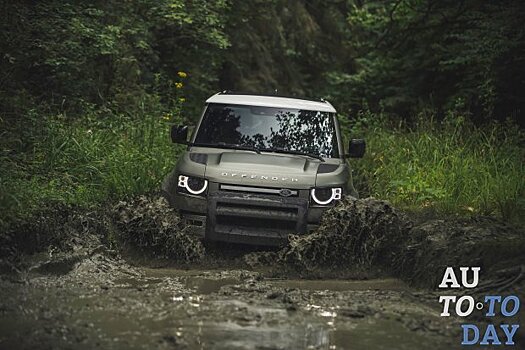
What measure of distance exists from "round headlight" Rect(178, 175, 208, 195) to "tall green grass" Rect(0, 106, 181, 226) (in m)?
1.41

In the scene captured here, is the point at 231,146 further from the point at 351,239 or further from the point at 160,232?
the point at 351,239

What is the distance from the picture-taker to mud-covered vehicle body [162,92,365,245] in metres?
8.30

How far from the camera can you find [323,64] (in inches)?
976

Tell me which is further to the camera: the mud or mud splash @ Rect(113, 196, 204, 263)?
mud splash @ Rect(113, 196, 204, 263)

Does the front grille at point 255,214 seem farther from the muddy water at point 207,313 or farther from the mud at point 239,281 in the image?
the muddy water at point 207,313

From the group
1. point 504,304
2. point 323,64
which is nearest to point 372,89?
point 323,64

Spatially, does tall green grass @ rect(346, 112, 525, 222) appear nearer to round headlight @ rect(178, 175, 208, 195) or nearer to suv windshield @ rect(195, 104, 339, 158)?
suv windshield @ rect(195, 104, 339, 158)

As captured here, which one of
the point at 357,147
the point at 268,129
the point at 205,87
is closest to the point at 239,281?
the point at 268,129

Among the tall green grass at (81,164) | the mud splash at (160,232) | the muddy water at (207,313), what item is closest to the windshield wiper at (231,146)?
the mud splash at (160,232)

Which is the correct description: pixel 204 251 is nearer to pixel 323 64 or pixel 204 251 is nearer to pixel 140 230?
pixel 140 230

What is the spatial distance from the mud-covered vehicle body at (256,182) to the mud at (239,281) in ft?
0.66

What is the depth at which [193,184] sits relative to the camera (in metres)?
8.52

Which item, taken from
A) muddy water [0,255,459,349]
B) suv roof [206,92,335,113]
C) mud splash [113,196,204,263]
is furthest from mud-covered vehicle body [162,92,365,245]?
muddy water [0,255,459,349]

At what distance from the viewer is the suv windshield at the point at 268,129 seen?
9.30 m
